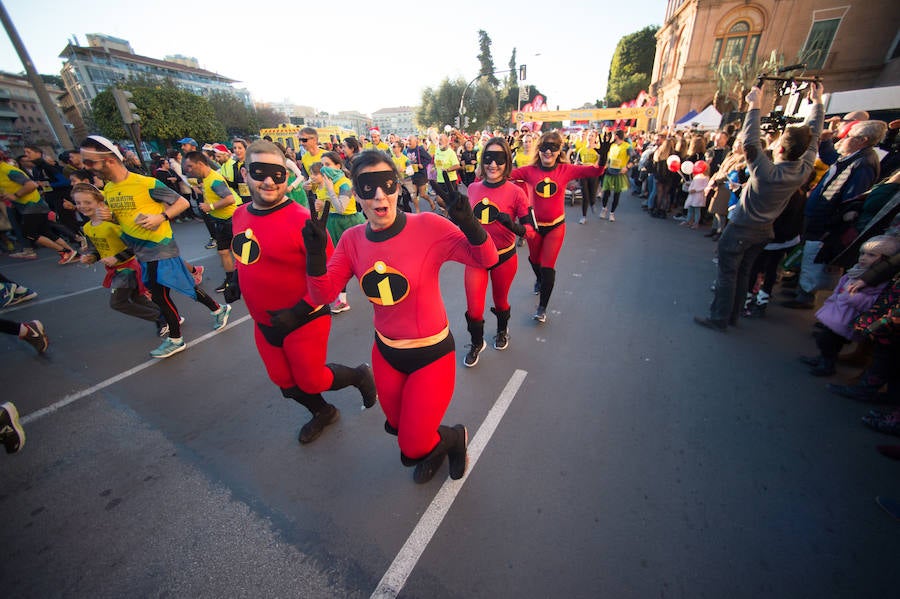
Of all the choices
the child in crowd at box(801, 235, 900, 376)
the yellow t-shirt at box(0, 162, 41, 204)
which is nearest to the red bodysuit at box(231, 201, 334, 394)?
the child in crowd at box(801, 235, 900, 376)

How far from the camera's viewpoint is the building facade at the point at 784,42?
2188 centimetres

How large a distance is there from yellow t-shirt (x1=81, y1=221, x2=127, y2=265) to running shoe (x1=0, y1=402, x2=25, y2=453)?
5.43ft

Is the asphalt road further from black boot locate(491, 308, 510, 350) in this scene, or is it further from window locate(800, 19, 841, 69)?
window locate(800, 19, 841, 69)

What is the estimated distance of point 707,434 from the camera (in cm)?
275

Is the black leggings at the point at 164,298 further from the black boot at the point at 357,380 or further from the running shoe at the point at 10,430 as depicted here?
the black boot at the point at 357,380

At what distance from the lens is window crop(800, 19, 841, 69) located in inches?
911

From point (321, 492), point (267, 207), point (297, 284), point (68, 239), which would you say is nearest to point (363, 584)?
point (321, 492)

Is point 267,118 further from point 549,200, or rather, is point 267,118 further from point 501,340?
point 501,340

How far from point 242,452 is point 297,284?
1.53 metres

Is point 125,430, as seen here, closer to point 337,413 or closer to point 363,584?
point 337,413

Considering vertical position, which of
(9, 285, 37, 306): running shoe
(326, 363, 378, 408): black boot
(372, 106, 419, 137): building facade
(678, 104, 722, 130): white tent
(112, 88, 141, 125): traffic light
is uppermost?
(372, 106, 419, 137): building facade

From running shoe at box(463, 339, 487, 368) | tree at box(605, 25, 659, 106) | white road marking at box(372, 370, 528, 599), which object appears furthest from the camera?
tree at box(605, 25, 659, 106)

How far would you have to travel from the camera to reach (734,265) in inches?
152

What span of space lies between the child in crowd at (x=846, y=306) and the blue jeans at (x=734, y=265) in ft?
2.46
